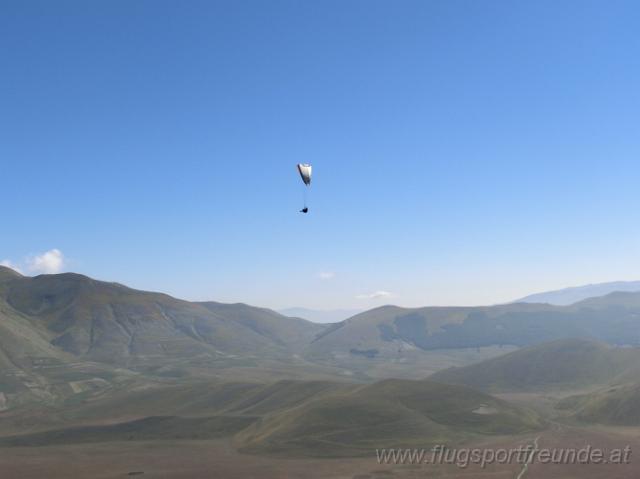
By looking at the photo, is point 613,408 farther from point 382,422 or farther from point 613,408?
point 382,422

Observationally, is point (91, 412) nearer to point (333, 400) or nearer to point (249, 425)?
point (249, 425)

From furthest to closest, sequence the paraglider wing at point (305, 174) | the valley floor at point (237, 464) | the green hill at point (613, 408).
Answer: the green hill at point (613, 408) < the valley floor at point (237, 464) < the paraglider wing at point (305, 174)

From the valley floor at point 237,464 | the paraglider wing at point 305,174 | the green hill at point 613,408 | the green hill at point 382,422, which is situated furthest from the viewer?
the green hill at point 613,408

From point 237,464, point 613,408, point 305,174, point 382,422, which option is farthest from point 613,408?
point 305,174

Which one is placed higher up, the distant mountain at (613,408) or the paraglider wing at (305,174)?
the paraglider wing at (305,174)

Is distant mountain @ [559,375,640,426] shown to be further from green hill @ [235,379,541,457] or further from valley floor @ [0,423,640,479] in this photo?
green hill @ [235,379,541,457]

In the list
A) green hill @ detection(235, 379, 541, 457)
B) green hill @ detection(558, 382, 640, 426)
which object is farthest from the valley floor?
green hill @ detection(558, 382, 640, 426)

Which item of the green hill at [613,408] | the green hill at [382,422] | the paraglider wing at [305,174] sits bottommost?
the green hill at [613,408]

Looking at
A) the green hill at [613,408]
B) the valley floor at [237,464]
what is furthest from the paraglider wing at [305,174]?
the green hill at [613,408]

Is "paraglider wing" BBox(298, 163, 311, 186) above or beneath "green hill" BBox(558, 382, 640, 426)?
above

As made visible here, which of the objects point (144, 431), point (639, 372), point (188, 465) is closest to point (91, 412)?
point (144, 431)

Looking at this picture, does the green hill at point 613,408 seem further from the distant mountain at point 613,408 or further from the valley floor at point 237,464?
the valley floor at point 237,464
